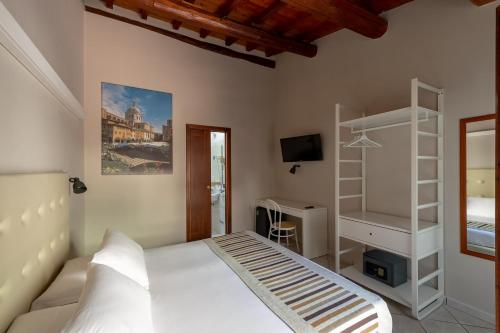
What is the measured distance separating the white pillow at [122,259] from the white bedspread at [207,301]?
0.39 feet

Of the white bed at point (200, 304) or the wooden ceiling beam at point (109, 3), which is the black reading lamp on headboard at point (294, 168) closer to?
the white bed at point (200, 304)

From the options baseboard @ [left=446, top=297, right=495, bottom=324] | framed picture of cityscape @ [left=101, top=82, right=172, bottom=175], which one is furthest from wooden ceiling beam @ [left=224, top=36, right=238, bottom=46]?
baseboard @ [left=446, top=297, right=495, bottom=324]

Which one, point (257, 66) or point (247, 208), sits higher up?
point (257, 66)

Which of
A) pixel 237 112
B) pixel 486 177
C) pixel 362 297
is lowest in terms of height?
pixel 362 297

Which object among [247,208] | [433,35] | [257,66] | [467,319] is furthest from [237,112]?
[467,319]

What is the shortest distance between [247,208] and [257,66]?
2.60m

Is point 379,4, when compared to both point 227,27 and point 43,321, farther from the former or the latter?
point 43,321

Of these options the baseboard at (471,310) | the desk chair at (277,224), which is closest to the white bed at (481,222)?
the baseboard at (471,310)

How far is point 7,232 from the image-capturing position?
96 cm

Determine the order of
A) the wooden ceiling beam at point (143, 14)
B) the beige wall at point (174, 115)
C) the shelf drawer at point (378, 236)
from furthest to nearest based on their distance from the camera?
1. the wooden ceiling beam at point (143, 14)
2. the beige wall at point (174, 115)
3. the shelf drawer at point (378, 236)

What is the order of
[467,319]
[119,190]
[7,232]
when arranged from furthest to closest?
[119,190]
[467,319]
[7,232]

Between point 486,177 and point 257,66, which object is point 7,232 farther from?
point 257,66

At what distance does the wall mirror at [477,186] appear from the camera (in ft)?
6.34

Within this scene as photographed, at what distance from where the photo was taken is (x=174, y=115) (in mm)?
3393
